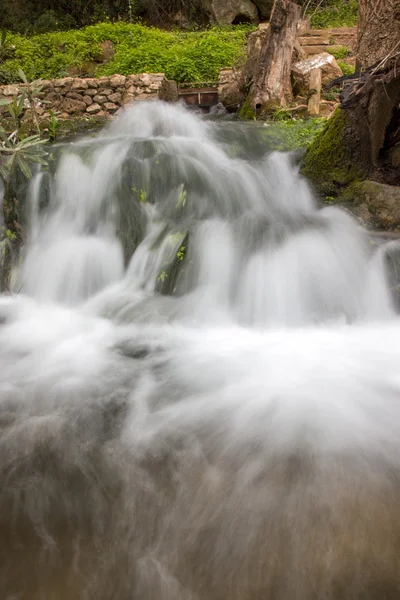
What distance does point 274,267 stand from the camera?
4.38 m

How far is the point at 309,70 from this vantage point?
9156 mm

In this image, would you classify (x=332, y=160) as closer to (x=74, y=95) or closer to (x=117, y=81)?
(x=117, y=81)

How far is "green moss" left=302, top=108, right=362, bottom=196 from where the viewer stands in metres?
5.07

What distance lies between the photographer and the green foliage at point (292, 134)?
21.5 ft

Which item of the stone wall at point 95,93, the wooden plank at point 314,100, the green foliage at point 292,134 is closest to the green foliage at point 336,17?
the wooden plank at point 314,100

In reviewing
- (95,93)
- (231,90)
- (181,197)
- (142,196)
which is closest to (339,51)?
(231,90)

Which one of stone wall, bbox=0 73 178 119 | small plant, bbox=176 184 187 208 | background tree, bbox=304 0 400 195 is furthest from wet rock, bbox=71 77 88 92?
background tree, bbox=304 0 400 195

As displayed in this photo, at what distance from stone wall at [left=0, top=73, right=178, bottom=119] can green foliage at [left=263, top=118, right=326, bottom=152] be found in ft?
13.2

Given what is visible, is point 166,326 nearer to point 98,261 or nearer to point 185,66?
point 98,261

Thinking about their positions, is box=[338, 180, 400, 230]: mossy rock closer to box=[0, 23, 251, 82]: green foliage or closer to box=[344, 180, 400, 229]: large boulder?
box=[344, 180, 400, 229]: large boulder

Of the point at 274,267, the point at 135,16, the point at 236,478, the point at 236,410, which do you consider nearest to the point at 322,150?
the point at 274,267

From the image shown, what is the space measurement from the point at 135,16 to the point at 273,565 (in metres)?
21.7

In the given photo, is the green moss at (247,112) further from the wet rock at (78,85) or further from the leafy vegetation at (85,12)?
the leafy vegetation at (85,12)

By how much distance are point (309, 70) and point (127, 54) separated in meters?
6.22
